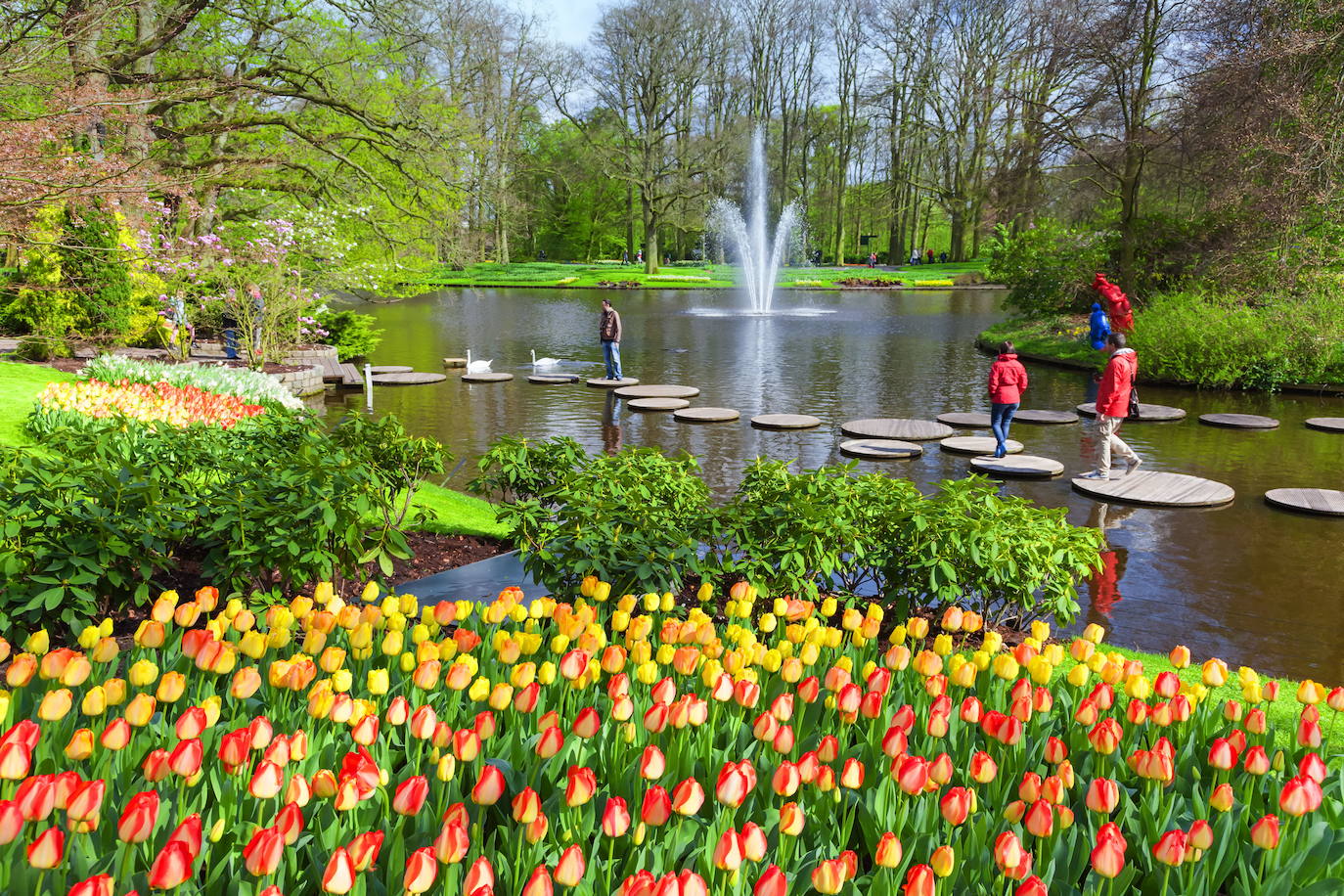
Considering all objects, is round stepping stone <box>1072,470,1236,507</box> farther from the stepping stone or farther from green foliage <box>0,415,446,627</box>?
green foliage <box>0,415,446,627</box>

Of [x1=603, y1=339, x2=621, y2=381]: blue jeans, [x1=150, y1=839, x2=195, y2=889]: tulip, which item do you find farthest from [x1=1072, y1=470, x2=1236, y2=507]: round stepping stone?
[x1=603, y1=339, x2=621, y2=381]: blue jeans

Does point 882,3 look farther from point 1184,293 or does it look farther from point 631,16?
point 1184,293

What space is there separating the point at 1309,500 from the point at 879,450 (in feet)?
15.4

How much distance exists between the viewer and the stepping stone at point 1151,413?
1596 centimetres

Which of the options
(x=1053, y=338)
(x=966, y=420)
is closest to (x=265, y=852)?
(x=966, y=420)

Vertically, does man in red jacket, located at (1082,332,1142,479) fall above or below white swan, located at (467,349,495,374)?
above

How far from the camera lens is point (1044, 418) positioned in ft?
52.9

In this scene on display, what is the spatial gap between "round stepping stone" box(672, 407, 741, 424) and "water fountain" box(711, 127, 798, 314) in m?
22.9

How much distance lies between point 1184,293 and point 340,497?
70.5 ft

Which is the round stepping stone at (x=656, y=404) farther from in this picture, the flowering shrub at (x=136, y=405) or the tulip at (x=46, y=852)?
the tulip at (x=46, y=852)

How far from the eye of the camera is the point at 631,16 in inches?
2253

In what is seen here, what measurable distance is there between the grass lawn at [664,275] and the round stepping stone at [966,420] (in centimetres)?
4028

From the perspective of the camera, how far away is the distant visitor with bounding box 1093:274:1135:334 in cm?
1994

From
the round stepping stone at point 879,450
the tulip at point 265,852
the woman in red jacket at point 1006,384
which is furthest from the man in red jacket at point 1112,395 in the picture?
the tulip at point 265,852
